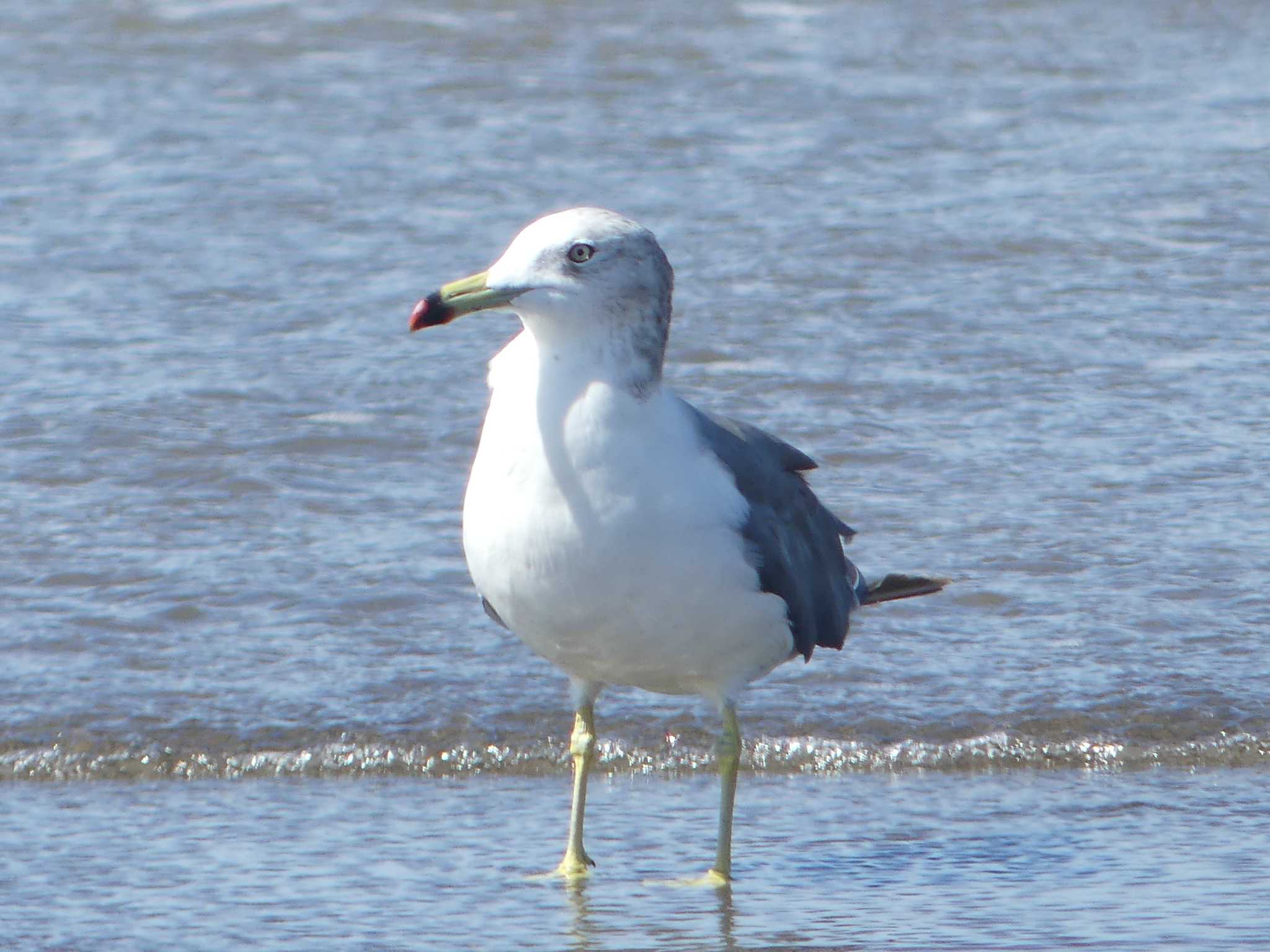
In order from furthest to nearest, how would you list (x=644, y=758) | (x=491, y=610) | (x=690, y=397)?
(x=690, y=397)
(x=644, y=758)
(x=491, y=610)

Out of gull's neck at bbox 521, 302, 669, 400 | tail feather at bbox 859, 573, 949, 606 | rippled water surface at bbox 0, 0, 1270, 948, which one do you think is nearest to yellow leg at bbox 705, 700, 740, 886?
rippled water surface at bbox 0, 0, 1270, 948

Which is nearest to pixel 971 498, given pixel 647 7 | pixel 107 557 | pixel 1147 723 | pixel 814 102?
pixel 1147 723

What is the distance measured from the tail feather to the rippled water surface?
1.07 ft

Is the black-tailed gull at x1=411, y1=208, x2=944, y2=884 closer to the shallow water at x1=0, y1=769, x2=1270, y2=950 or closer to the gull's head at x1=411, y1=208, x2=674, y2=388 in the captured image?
the gull's head at x1=411, y1=208, x2=674, y2=388

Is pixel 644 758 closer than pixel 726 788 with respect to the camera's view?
No

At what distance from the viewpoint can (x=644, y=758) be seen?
5051 mm

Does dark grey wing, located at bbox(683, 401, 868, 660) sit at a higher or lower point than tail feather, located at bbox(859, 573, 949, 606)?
higher

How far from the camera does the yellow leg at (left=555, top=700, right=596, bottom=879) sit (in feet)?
14.2

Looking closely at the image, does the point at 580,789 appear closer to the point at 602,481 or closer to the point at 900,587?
the point at 602,481

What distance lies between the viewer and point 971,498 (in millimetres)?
6484

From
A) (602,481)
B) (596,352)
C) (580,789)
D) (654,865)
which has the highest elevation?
(596,352)

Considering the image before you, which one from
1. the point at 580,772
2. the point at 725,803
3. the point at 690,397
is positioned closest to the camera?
the point at 725,803

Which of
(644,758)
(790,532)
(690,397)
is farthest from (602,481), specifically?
(690,397)

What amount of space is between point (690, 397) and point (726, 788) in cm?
315
